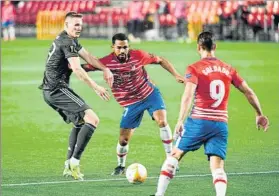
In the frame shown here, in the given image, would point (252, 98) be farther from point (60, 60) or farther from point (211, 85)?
point (60, 60)

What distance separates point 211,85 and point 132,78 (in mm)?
3318

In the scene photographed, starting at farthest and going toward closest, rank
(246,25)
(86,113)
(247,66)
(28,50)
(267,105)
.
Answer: (246,25)
(28,50)
(247,66)
(267,105)
(86,113)

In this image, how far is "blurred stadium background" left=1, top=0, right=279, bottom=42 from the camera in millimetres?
45344

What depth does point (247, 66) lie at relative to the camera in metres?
33.4

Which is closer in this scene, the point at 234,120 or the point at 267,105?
the point at 234,120

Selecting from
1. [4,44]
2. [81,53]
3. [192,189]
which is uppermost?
[81,53]

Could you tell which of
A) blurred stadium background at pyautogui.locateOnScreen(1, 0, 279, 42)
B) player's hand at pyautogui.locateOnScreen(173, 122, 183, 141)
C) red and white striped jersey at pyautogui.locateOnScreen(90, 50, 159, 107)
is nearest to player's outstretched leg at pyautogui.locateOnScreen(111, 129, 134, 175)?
red and white striped jersey at pyautogui.locateOnScreen(90, 50, 159, 107)

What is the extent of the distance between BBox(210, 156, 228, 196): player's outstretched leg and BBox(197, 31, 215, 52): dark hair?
125cm

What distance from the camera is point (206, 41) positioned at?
1177cm

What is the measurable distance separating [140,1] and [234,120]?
30439 mm

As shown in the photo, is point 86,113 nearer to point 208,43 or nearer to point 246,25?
point 208,43

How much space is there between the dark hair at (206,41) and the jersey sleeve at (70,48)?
2834mm

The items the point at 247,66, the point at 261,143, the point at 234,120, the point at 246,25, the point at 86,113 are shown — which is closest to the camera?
the point at 86,113

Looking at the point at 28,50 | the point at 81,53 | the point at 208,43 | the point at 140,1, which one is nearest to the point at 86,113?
the point at 81,53
